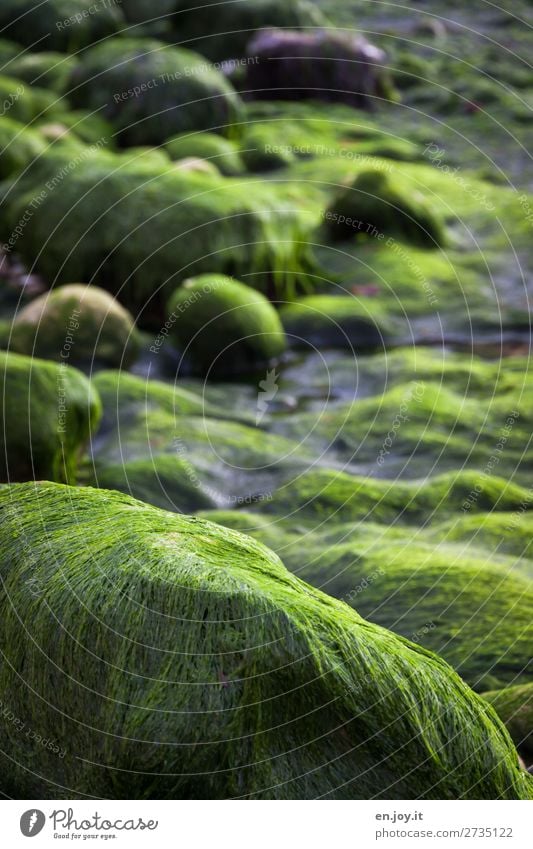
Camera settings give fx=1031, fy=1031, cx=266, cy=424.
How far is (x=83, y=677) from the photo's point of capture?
334 cm

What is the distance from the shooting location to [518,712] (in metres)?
4.30

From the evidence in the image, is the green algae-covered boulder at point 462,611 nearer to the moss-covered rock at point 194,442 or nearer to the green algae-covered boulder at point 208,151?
the moss-covered rock at point 194,442

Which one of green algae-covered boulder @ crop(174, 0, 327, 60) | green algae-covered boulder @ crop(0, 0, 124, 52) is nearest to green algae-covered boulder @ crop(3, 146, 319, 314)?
green algae-covered boulder @ crop(174, 0, 327, 60)

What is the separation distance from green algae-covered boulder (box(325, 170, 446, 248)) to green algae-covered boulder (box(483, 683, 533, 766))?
8996mm

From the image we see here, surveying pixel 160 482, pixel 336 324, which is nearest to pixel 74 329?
pixel 160 482

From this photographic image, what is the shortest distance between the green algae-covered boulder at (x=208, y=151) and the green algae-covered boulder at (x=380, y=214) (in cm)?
212

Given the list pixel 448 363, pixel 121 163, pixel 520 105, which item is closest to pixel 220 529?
pixel 448 363

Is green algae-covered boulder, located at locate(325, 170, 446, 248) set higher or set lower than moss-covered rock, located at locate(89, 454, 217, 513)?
higher

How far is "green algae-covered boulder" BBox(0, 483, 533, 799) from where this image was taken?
3.15m

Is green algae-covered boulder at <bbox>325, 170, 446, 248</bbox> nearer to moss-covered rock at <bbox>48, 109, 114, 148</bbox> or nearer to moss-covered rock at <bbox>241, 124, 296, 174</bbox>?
moss-covered rock at <bbox>241, 124, 296, 174</bbox>

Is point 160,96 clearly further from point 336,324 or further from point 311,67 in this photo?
point 336,324

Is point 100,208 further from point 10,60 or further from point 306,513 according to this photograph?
point 10,60

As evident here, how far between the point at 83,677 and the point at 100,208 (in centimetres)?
890
